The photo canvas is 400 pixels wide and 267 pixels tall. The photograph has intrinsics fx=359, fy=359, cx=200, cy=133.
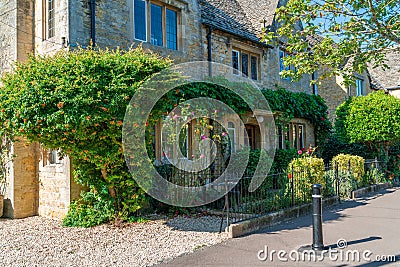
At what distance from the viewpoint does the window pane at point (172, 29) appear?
12.3m

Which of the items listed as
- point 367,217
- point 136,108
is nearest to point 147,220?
point 136,108

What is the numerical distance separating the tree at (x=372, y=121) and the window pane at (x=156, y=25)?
9610mm

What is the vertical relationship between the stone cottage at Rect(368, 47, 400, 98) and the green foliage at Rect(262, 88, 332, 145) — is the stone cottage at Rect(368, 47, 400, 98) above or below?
above

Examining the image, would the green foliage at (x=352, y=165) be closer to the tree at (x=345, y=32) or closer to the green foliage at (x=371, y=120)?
the green foliage at (x=371, y=120)

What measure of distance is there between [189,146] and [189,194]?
7.46ft

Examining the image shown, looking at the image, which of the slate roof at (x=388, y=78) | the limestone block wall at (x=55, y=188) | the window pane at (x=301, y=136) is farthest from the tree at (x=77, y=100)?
the slate roof at (x=388, y=78)

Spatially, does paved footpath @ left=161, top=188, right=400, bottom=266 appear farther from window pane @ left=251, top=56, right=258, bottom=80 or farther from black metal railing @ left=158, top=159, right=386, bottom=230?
window pane @ left=251, top=56, right=258, bottom=80

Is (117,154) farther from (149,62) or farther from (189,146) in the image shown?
(189,146)

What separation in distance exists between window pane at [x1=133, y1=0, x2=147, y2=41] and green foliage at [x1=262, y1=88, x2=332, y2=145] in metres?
5.87

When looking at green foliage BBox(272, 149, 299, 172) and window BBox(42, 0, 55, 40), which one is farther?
green foliage BBox(272, 149, 299, 172)

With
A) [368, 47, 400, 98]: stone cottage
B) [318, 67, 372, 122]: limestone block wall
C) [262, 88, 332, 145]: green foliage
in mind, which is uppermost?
[368, 47, 400, 98]: stone cottage

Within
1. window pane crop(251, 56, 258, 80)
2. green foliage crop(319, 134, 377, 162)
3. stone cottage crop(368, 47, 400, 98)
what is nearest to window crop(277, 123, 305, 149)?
green foliage crop(319, 134, 377, 162)

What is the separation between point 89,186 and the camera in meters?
9.28

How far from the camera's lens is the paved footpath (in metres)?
5.90
